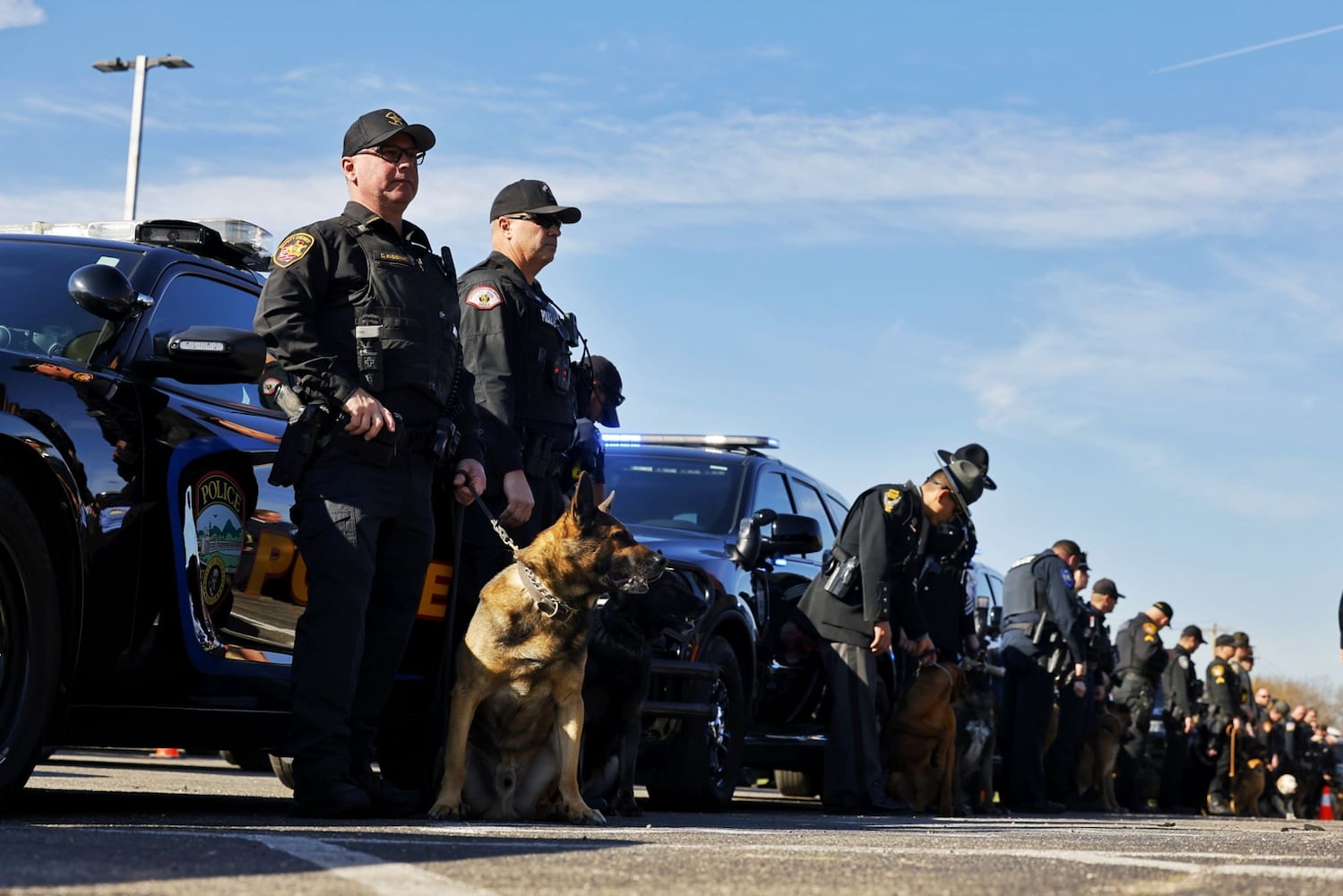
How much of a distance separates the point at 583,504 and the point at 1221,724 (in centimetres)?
1661

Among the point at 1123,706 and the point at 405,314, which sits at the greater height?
the point at 405,314

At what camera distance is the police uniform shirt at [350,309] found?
6102mm

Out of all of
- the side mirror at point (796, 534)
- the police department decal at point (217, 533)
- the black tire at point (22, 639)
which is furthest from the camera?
the side mirror at point (796, 534)

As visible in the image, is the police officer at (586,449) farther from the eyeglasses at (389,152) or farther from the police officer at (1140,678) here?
the police officer at (1140,678)

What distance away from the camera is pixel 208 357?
5625 millimetres

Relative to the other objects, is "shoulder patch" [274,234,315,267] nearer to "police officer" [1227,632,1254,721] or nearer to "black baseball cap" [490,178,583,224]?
"black baseball cap" [490,178,583,224]

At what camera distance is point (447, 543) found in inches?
275

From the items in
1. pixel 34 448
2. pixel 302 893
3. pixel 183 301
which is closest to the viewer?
pixel 302 893

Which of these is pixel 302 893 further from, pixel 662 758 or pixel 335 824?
pixel 662 758

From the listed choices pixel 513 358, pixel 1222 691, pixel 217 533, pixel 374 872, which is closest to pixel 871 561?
pixel 513 358

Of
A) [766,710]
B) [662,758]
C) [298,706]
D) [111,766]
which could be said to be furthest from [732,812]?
[111,766]

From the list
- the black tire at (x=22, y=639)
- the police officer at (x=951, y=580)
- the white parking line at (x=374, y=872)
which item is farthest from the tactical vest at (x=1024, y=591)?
the white parking line at (x=374, y=872)

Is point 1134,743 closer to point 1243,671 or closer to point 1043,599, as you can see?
point 1043,599

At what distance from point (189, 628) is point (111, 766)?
26.6 ft
